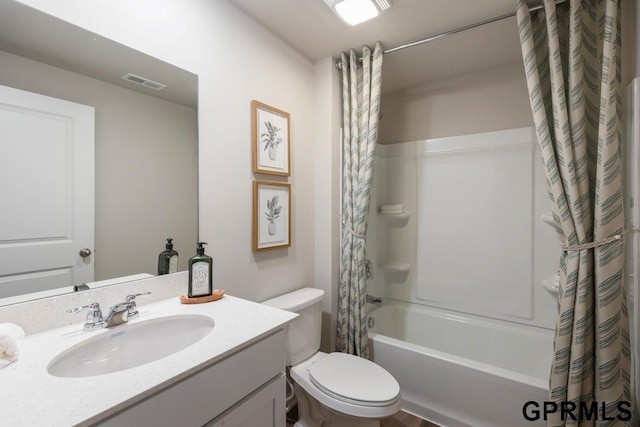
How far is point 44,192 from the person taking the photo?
3.14 feet

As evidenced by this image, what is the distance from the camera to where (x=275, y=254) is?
5.89 feet

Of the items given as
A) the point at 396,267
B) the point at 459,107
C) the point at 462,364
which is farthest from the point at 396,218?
the point at 462,364

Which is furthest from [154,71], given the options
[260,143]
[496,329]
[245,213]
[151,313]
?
[496,329]

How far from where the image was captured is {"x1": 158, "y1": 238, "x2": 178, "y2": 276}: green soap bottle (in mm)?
1254

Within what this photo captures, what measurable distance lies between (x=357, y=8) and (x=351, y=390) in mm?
1901

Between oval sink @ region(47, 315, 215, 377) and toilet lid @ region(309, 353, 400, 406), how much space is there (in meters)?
0.68

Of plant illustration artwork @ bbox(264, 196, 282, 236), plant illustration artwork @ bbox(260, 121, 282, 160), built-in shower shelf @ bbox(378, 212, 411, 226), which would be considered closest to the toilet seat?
plant illustration artwork @ bbox(264, 196, 282, 236)

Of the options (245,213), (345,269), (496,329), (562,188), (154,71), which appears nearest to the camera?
(154,71)

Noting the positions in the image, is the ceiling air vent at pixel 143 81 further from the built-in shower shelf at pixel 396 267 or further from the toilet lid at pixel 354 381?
the built-in shower shelf at pixel 396 267

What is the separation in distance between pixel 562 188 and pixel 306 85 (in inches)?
62.6

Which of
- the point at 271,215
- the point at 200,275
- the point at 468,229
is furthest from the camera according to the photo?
the point at 468,229

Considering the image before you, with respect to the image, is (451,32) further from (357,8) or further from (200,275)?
(200,275)

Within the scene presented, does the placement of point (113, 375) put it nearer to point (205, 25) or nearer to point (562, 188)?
point (205, 25)

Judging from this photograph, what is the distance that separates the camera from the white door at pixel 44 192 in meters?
0.89
